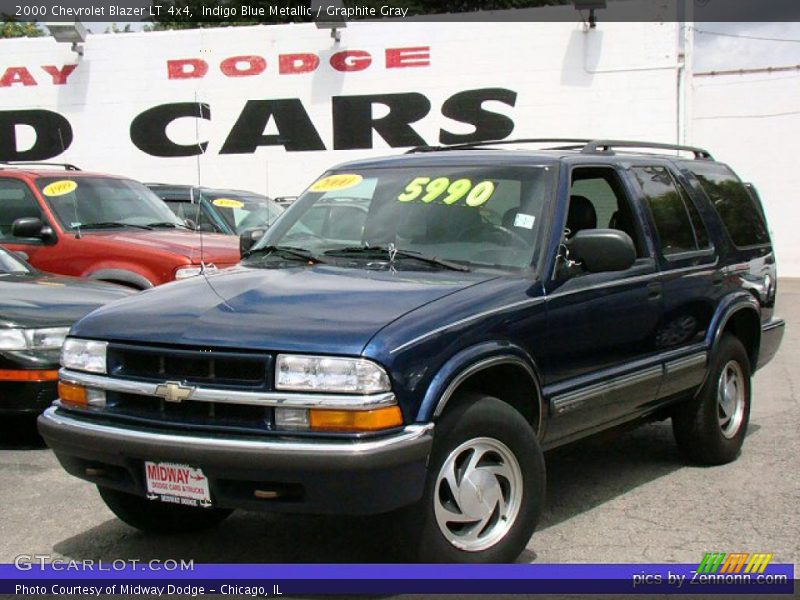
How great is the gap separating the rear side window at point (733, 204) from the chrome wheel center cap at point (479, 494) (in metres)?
3.09

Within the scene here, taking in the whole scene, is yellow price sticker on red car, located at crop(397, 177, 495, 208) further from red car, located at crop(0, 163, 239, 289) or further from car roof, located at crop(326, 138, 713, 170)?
red car, located at crop(0, 163, 239, 289)

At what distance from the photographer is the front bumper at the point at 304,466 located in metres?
3.65

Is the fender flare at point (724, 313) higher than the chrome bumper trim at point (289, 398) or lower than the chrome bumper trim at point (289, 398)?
lower

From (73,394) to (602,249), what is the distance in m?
2.47

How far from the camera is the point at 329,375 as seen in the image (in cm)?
374

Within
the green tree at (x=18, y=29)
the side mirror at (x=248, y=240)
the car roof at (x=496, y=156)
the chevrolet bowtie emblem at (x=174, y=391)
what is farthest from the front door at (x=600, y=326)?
the green tree at (x=18, y=29)

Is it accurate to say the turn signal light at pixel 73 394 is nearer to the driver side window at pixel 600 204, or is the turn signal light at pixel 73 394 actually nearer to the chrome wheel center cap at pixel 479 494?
the chrome wheel center cap at pixel 479 494

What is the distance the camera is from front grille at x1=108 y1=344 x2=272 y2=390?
3848 mm

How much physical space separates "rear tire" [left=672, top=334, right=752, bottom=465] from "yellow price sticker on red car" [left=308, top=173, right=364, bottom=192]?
2370 mm

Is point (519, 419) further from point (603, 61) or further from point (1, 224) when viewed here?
point (603, 61)

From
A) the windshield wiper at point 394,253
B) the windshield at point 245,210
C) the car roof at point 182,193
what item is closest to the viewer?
the windshield wiper at point 394,253

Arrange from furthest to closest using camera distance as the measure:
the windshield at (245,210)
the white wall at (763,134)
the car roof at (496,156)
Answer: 1. the white wall at (763,134)
2. the windshield at (245,210)
3. the car roof at (496,156)


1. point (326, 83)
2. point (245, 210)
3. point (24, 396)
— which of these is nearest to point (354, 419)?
point (24, 396)

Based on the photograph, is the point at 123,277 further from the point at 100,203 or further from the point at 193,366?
the point at 193,366
